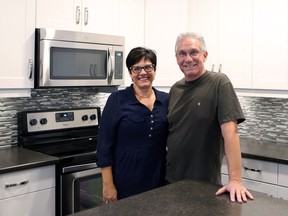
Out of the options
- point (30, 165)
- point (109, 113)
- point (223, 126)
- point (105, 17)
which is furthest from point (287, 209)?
point (105, 17)

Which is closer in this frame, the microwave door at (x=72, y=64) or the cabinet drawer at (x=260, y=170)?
the microwave door at (x=72, y=64)

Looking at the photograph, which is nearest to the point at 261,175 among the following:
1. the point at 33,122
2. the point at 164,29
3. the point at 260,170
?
the point at 260,170

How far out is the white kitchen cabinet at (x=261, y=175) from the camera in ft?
8.22

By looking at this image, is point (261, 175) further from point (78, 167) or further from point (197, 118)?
point (78, 167)

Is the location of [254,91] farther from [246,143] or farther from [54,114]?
[54,114]

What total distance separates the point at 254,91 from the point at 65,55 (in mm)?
1541

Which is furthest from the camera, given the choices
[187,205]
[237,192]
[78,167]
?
[78,167]

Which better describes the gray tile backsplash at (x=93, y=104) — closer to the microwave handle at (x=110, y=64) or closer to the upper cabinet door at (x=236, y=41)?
the microwave handle at (x=110, y=64)

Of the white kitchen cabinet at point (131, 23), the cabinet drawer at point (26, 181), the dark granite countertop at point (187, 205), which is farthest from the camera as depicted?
the white kitchen cabinet at point (131, 23)

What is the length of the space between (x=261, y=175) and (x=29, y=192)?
5.25 feet

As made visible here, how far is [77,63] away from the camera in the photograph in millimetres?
2607

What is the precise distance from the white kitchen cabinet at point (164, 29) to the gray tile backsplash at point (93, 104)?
54 cm

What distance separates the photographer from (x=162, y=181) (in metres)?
1.88

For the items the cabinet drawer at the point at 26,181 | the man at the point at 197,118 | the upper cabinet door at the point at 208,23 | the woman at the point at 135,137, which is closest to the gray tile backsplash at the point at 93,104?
the upper cabinet door at the point at 208,23
